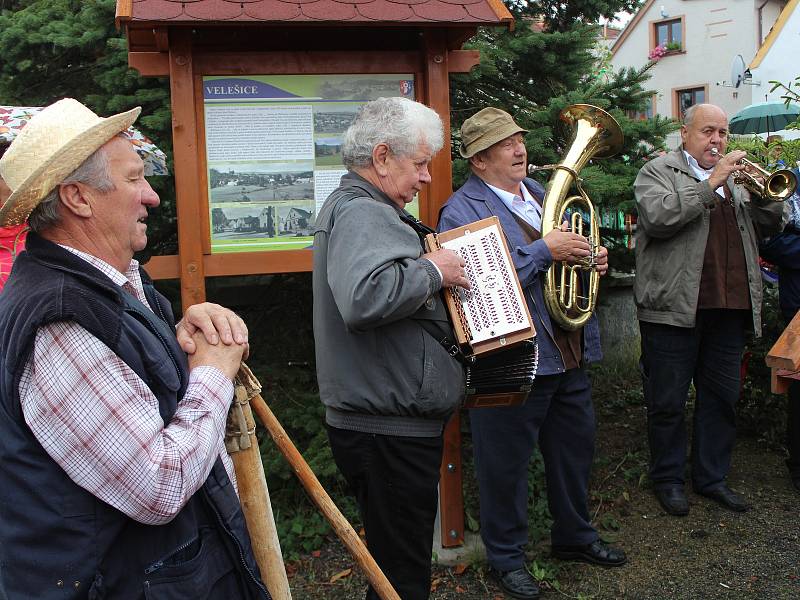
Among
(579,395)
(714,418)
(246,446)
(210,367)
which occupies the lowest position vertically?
(714,418)

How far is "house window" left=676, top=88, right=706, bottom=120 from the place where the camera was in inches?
→ 1171

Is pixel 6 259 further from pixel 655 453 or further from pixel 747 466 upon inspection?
pixel 747 466

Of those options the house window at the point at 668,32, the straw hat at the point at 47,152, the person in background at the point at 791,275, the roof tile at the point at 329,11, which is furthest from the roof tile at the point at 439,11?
the house window at the point at 668,32

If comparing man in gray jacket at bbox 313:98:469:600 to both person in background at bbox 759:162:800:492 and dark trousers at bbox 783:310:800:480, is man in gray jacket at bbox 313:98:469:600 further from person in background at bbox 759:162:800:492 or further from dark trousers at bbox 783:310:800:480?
dark trousers at bbox 783:310:800:480

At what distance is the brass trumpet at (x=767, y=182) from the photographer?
14.4 ft

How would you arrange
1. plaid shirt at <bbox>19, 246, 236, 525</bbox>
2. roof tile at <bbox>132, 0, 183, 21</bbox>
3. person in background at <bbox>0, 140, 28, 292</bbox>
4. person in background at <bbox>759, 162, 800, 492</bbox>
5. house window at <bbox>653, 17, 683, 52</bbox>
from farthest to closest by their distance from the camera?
house window at <bbox>653, 17, 683, 52</bbox> → person in background at <bbox>759, 162, 800, 492</bbox> → roof tile at <bbox>132, 0, 183, 21</bbox> → person in background at <bbox>0, 140, 28, 292</bbox> → plaid shirt at <bbox>19, 246, 236, 525</bbox>

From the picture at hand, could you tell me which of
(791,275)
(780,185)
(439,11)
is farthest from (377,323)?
(791,275)

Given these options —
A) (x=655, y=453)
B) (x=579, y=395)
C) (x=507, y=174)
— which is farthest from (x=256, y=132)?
(x=655, y=453)

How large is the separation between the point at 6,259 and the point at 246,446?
5.22 ft

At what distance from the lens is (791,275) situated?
4.79 metres

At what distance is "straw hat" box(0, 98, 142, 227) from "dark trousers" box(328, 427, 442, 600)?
1440mm

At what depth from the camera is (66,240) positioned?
1792 millimetres

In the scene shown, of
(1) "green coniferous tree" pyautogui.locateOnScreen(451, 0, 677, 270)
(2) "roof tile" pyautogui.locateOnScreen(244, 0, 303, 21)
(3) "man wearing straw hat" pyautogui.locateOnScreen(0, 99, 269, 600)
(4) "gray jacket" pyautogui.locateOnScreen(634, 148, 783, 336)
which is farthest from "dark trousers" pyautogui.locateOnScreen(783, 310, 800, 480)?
(3) "man wearing straw hat" pyautogui.locateOnScreen(0, 99, 269, 600)

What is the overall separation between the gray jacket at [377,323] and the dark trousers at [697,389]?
2081mm
